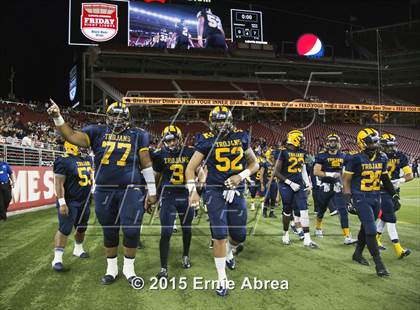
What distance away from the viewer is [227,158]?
4.76 m

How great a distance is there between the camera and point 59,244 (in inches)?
225

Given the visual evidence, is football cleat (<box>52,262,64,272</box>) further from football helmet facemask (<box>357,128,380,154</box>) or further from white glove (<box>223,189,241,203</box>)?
football helmet facemask (<box>357,128,380,154</box>)

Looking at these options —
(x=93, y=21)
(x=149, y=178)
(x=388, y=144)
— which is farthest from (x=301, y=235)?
(x=93, y=21)

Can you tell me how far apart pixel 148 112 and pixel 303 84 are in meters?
21.5

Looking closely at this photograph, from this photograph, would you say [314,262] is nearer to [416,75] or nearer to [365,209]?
[365,209]

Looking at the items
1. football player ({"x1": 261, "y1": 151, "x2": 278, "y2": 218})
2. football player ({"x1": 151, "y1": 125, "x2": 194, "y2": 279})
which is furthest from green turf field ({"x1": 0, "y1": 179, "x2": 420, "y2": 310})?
football player ({"x1": 261, "y1": 151, "x2": 278, "y2": 218})

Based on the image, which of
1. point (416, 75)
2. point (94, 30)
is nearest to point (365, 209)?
point (94, 30)

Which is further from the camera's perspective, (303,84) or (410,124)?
(303,84)

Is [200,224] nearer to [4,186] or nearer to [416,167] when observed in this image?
[4,186]

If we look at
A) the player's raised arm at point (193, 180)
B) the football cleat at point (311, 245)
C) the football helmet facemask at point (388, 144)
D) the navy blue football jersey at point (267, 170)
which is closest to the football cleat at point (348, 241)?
the football cleat at point (311, 245)

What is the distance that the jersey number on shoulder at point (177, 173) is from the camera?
18.3 ft

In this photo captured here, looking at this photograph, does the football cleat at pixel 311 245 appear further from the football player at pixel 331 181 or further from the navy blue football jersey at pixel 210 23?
the navy blue football jersey at pixel 210 23

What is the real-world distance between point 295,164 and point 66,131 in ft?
15.6

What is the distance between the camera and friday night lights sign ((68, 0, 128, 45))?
3105cm
